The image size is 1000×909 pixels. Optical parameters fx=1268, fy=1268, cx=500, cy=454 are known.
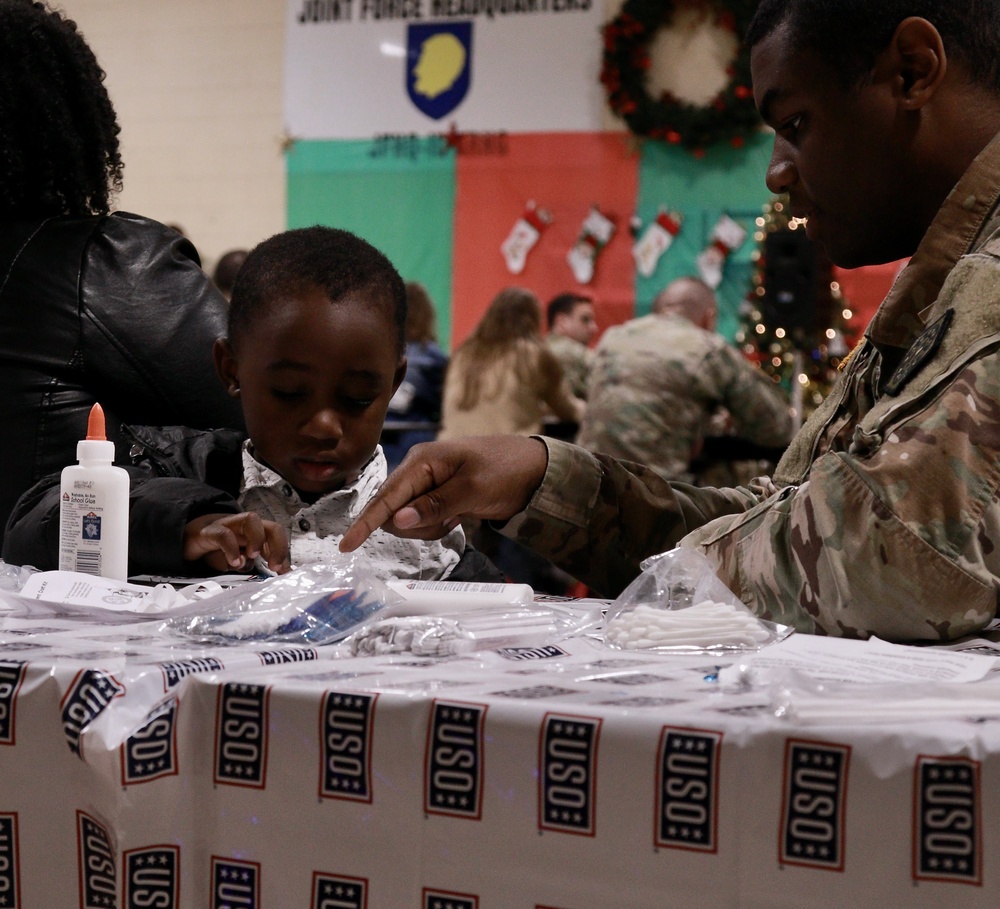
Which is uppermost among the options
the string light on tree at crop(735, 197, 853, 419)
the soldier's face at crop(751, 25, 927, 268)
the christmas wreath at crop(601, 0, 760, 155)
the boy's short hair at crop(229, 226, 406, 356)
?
the christmas wreath at crop(601, 0, 760, 155)

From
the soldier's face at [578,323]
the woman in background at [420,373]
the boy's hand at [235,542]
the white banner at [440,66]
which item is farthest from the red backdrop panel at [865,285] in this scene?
the boy's hand at [235,542]

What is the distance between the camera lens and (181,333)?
168cm

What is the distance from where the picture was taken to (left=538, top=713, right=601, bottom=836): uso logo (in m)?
0.67

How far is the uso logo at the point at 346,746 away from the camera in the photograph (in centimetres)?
71

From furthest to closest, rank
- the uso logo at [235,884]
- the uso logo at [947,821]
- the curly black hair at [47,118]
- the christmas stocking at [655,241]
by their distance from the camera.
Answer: the christmas stocking at [655,241] < the curly black hair at [47,118] < the uso logo at [235,884] < the uso logo at [947,821]

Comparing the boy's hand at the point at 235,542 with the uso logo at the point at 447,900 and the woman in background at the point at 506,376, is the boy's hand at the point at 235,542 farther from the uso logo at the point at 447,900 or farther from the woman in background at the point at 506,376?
the woman in background at the point at 506,376

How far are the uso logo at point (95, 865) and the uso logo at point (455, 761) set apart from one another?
19 centimetres

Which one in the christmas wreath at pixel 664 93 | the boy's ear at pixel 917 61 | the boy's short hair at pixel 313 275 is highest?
the christmas wreath at pixel 664 93

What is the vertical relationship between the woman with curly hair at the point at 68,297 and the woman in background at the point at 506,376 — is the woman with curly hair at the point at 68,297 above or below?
above

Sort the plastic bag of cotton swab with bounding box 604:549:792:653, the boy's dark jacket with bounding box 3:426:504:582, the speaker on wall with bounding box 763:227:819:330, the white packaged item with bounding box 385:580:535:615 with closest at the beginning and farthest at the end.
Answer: the plastic bag of cotton swab with bounding box 604:549:792:653
the white packaged item with bounding box 385:580:535:615
the boy's dark jacket with bounding box 3:426:504:582
the speaker on wall with bounding box 763:227:819:330

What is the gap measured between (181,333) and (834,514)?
98cm

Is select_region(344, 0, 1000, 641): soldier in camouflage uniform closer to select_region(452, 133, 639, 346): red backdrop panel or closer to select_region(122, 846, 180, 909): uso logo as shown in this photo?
select_region(122, 846, 180, 909): uso logo

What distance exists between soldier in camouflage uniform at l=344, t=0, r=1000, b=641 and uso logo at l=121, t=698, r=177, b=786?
1.28 ft

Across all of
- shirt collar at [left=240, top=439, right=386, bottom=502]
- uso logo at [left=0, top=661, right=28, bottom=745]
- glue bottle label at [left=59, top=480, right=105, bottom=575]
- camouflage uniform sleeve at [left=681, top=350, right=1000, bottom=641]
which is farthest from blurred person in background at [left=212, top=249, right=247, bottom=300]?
uso logo at [left=0, top=661, right=28, bottom=745]
